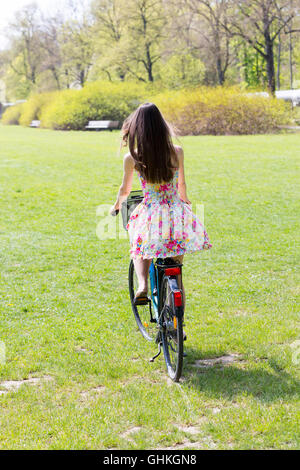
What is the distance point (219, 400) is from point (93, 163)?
15.5 meters

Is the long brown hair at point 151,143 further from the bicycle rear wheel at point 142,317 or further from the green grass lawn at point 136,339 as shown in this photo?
the green grass lawn at point 136,339

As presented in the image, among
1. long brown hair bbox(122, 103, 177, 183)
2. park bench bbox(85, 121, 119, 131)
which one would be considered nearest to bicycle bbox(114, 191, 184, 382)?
long brown hair bbox(122, 103, 177, 183)

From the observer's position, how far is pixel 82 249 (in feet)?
27.0

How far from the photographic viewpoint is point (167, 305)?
13.2 feet

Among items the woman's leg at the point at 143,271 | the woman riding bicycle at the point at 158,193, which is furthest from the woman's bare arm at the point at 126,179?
the woman's leg at the point at 143,271

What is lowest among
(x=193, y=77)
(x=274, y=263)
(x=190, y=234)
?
(x=274, y=263)

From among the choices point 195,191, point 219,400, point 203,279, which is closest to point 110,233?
point 203,279

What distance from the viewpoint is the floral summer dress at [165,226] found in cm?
397

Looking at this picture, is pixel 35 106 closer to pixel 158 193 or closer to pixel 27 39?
pixel 27 39

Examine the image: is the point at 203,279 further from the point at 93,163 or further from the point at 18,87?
the point at 18,87

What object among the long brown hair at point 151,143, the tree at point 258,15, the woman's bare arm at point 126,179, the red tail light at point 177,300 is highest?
the tree at point 258,15

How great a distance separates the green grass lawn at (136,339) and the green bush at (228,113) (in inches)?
728

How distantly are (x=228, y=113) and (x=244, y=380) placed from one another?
26.7 meters
